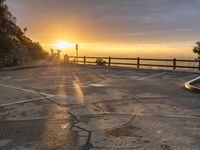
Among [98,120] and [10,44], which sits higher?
[10,44]

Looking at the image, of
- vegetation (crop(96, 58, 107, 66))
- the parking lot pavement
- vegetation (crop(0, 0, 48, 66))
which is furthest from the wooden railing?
the parking lot pavement

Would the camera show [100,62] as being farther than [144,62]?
Yes

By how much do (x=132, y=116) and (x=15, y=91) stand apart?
5.79 m

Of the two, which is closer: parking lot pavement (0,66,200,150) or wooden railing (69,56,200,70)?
parking lot pavement (0,66,200,150)

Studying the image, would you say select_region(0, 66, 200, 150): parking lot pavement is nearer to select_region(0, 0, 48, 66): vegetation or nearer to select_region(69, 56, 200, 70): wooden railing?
select_region(69, 56, 200, 70): wooden railing

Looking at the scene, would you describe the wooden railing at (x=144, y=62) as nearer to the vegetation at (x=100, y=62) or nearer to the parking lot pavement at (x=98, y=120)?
the vegetation at (x=100, y=62)

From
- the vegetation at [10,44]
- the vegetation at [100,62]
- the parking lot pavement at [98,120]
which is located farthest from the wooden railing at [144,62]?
the parking lot pavement at [98,120]

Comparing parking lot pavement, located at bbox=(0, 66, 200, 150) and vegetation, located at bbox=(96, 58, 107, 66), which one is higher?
vegetation, located at bbox=(96, 58, 107, 66)

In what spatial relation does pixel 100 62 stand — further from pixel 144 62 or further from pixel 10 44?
pixel 10 44

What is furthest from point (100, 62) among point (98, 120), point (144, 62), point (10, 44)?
point (98, 120)

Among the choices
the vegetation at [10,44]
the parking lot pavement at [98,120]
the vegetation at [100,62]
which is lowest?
the parking lot pavement at [98,120]

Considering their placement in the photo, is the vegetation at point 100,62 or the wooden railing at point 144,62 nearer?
the wooden railing at point 144,62

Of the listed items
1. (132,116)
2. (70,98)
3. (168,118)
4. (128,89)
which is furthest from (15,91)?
(168,118)

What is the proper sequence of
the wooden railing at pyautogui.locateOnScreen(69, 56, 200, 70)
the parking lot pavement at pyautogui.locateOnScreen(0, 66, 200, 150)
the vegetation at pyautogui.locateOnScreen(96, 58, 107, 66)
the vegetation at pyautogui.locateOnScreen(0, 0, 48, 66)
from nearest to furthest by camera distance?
the parking lot pavement at pyautogui.locateOnScreen(0, 66, 200, 150) → the wooden railing at pyautogui.locateOnScreen(69, 56, 200, 70) → the vegetation at pyautogui.locateOnScreen(0, 0, 48, 66) → the vegetation at pyautogui.locateOnScreen(96, 58, 107, 66)
